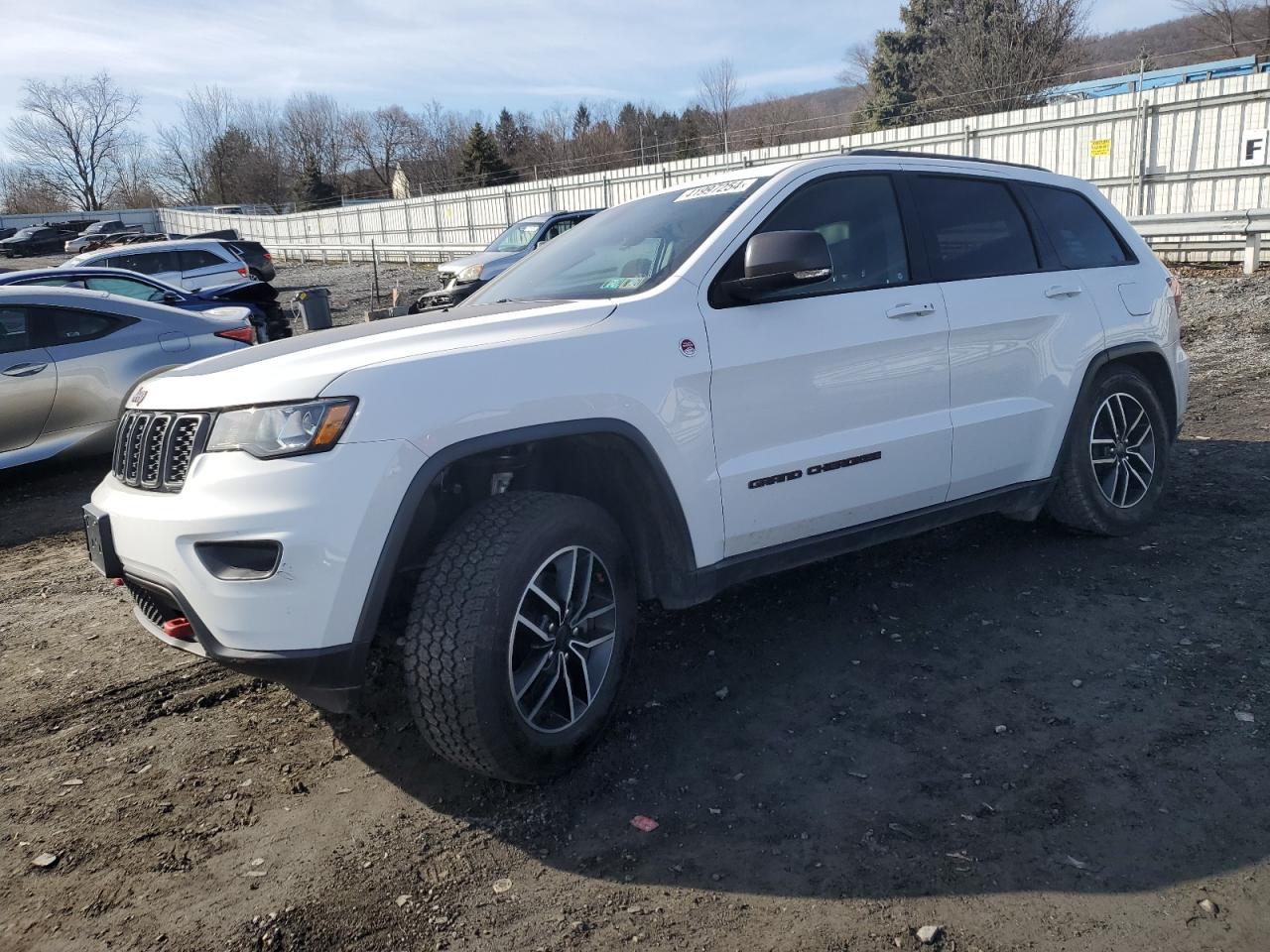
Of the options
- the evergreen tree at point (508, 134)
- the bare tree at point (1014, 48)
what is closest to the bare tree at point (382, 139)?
the evergreen tree at point (508, 134)

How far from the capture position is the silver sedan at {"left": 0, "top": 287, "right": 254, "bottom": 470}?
6969 millimetres

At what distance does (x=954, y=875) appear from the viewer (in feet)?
8.50

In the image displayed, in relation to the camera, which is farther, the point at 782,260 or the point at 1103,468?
the point at 1103,468

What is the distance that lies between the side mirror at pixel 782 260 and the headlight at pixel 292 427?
144 cm

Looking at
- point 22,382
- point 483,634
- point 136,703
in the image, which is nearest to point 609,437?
point 483,634

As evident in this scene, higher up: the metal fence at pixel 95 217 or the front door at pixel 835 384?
the metal fence at pixel 95 217

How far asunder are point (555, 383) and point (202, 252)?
15.1 m

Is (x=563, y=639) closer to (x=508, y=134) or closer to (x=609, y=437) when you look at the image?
(x=609, y=437)

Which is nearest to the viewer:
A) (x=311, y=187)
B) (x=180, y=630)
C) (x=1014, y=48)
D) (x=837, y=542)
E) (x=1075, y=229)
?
(x=180, y=630)

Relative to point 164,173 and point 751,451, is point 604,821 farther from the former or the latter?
→ point 164,173

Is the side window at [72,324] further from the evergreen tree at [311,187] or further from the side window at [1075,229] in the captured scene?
the evergreen tree at [311,187]

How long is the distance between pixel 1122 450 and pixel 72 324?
7.21 meters

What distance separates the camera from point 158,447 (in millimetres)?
3062

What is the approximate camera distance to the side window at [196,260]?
15930mm
